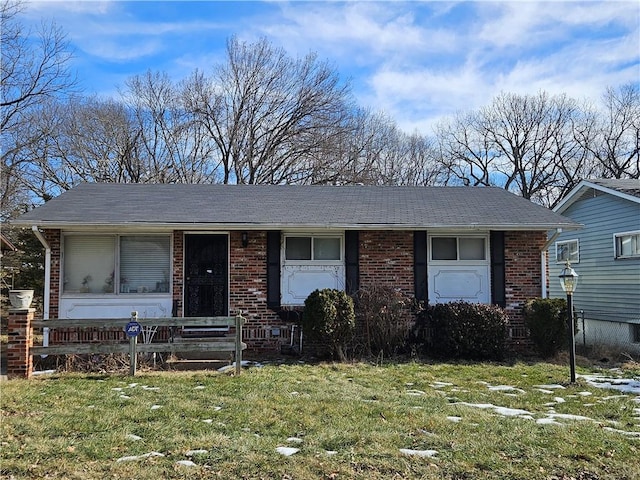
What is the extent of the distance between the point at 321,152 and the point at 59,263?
17569mm

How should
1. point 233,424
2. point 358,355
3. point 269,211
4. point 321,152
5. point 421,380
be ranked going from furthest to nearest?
point 321,152
point 269,211
point 358,355
point 421,380
point 233,424

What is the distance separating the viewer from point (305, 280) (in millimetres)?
11711

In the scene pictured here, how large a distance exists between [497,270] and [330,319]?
4.17 m

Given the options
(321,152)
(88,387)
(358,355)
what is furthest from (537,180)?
(88,387)

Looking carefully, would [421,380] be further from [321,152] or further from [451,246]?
[321,152]

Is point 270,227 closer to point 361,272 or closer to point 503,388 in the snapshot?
point 361,272

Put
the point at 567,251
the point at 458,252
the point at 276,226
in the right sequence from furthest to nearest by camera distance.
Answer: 1. the point at 567,251
2. the point at 458,252
3. the point at 276,226

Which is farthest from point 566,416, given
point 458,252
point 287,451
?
point 458,252

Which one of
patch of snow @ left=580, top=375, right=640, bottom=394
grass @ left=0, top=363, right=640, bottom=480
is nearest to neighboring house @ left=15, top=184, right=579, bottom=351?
patch of snow @ left=580, top=375, right=640, bottom=394

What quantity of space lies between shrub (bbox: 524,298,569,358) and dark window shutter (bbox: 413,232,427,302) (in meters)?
2.28

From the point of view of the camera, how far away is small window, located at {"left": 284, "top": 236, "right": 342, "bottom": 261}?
11805 millimetres

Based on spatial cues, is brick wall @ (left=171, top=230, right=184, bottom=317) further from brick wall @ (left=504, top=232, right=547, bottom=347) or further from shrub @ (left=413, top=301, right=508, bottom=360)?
brick wall @ (left=504, top=232, right=547, bottom=347)

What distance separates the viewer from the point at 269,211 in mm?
12039

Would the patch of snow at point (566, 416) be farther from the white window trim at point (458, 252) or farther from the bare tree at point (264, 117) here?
the bare tree at point (264, 117)
